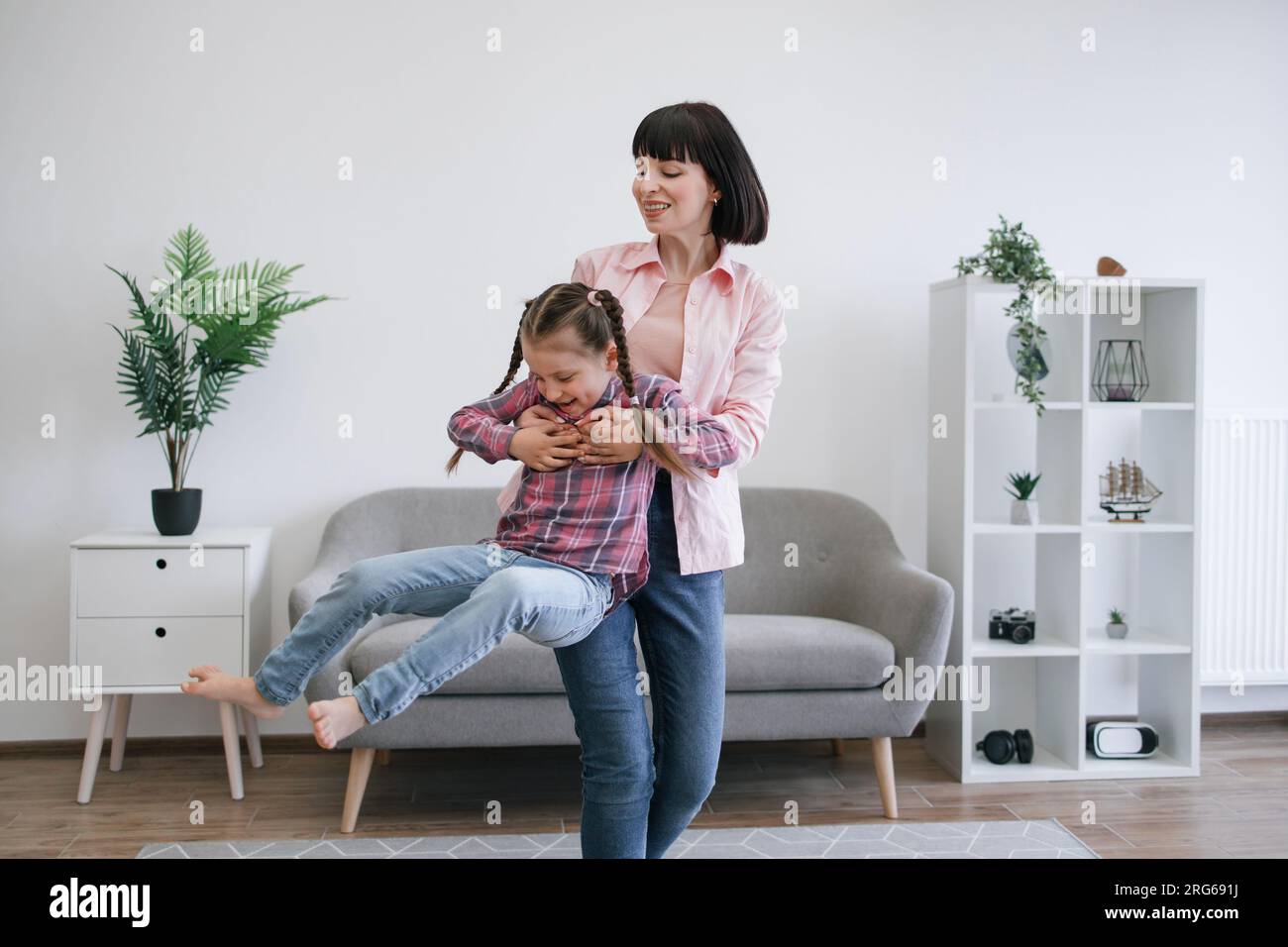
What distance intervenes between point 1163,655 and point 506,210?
2.53 meters

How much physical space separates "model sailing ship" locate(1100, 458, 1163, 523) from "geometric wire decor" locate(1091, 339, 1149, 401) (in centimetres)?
21

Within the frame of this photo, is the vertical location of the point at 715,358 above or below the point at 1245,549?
above

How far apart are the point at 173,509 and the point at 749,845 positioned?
185cm

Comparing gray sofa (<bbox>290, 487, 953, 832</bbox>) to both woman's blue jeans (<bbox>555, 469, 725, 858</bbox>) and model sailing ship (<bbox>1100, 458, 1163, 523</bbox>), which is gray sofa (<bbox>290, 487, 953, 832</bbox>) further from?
woman's blue jeans (<bbox>555, 469, 725, 858</bbox>)

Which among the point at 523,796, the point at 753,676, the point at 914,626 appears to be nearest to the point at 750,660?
the point at 753,676

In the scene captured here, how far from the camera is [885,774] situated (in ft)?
10.2

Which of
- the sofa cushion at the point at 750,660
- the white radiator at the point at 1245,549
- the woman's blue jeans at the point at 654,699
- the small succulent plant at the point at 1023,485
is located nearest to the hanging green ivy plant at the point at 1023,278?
the small succulent plant at the point at 1023,485

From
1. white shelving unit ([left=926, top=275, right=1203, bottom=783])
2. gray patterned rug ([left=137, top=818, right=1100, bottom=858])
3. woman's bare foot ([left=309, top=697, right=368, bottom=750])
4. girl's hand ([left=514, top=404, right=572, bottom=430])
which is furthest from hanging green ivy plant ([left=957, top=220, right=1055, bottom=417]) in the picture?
woman's bare foot ([left=309, top=697, right=368, bottom=750])

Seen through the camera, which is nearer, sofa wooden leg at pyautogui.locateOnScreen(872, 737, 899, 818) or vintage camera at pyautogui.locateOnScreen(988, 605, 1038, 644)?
sofa wooden leg at pyautogui.locateOnScreen(872, 737, 899, 818)

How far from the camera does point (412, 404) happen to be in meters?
3.70

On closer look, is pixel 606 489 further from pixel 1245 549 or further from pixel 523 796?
pixel 1245 549

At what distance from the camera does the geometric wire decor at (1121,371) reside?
3.53 meters

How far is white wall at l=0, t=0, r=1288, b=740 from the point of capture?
3.57 m

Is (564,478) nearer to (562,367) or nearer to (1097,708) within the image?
(562,367)
